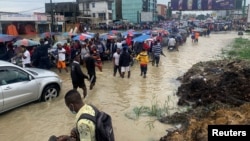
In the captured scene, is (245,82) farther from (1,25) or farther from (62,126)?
(1,25)

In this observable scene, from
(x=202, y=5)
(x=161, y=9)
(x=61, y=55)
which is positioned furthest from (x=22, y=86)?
(x=161, y=9)

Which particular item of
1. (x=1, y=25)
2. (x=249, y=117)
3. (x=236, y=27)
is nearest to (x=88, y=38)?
(x=249, y=117)

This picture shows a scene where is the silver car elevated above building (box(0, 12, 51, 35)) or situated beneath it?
situated beneath

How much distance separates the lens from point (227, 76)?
955 centimetres

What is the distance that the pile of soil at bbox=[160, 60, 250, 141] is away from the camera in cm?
550

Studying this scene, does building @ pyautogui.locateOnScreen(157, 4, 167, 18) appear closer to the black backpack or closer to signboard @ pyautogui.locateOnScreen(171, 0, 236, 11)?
signboard @ pyautogui.locateOnScreen(171, 0, 236, 11)

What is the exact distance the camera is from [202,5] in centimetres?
7381

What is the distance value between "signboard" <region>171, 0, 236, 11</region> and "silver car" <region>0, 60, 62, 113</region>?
2739 inches

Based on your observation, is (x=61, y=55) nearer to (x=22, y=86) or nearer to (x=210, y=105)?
(x=22, y=86)

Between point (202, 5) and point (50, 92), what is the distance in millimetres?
70244

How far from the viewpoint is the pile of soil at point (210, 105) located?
5500mm

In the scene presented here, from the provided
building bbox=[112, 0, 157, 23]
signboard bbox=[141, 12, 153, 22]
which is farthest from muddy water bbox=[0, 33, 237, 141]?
building bbox=[112, 0, 157, 23]

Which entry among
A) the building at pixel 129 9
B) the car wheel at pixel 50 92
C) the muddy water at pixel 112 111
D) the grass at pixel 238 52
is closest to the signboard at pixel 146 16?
the building at pixel 129 9

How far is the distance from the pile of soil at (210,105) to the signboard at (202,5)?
67.2m
